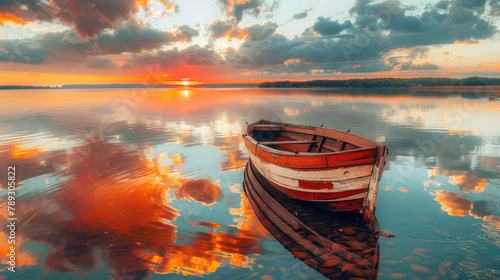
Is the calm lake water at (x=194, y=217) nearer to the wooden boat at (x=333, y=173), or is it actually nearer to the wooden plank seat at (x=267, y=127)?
the wooden boat at (x=333, y=173)

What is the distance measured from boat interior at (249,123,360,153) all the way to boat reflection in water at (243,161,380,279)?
2.10 metres

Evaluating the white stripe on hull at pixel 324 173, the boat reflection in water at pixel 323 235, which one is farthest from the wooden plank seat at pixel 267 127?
the boat reflection in water at pixel 323 235

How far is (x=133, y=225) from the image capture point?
757 cm

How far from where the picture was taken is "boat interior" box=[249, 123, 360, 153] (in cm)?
1091

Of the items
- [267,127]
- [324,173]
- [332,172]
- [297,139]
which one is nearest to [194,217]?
[324,173]

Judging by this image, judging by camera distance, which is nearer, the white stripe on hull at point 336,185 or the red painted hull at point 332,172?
the red painted hull at point 332,172

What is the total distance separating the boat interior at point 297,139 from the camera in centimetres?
1091

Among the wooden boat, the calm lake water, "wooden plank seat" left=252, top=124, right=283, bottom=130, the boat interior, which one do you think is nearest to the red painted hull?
the wooden boat

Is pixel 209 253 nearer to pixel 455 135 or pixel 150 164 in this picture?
pixel 150 164

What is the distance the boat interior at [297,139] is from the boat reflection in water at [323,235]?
6.88 feet

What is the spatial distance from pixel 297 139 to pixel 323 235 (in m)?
7.15

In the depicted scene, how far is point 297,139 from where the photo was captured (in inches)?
537

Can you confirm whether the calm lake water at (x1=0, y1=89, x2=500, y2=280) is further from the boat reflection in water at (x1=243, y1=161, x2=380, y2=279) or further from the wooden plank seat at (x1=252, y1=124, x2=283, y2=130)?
the wooden plank seat at (x1=252, y1=124, x2=283, y2=130)

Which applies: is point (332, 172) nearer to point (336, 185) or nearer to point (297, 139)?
point (336, 185)
